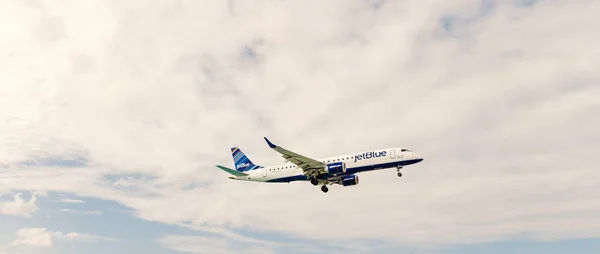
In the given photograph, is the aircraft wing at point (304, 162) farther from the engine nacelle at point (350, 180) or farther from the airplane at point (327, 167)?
the engine nacelle at point (350, 180)

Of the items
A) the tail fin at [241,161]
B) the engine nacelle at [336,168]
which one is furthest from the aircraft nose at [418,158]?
the tail fin at [241,161]

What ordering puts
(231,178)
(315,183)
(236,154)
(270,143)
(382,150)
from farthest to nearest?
1. (236,154)
2. (231,178)
3. (315,183)
4. (382,150)
5. (270,143)

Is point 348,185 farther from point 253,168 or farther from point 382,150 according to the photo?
point 253,168

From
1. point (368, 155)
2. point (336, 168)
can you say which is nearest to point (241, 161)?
point (336, 168)

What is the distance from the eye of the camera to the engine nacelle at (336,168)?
72.4 m

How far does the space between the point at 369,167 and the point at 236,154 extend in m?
32.3

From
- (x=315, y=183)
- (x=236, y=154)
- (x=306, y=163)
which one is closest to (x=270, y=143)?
(x=306, y=163)

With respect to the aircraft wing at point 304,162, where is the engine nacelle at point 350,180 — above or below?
below

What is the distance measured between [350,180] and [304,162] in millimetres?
10256

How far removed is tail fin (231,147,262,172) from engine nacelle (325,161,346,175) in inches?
755

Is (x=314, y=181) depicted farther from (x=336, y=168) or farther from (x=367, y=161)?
(x=367, y=161)

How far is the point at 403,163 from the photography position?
70.0 metres

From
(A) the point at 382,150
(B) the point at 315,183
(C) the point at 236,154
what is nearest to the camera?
(A) the point at 382,150

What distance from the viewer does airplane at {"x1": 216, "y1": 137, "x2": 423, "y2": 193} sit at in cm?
7031
